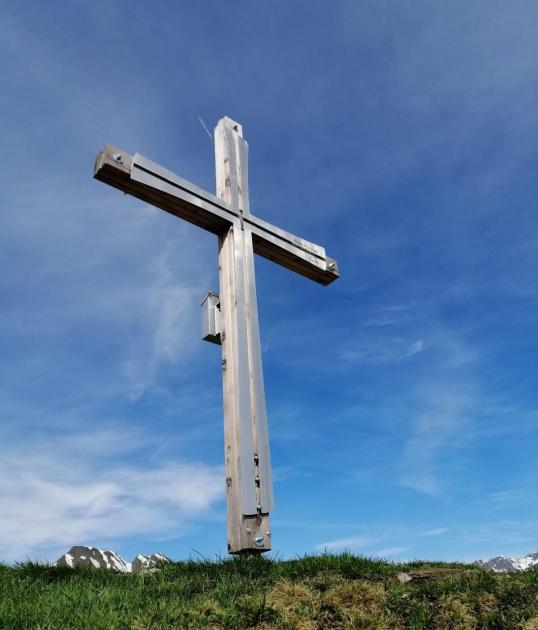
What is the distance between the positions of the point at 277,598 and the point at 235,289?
3.58 metres

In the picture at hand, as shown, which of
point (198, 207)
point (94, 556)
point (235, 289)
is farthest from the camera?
point (94, 556)

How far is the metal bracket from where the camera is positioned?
22.9 ft

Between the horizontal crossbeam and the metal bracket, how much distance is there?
40.2 inches

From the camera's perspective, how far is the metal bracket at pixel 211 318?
6965 mm

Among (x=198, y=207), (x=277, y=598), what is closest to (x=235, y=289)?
(x=198, y=207)

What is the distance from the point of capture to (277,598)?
4410mm

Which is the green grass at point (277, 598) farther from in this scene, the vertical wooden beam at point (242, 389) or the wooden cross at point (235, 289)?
the wooden cross at point (235, 289)

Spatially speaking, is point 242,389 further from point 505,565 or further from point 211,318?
point 505,565

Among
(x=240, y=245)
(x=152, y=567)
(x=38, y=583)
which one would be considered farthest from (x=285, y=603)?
Result: (x=240, y=245)

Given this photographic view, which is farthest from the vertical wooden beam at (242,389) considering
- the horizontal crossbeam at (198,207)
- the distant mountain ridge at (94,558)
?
the distant mountain ridge at (94,558)

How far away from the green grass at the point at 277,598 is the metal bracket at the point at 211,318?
2.62 metres

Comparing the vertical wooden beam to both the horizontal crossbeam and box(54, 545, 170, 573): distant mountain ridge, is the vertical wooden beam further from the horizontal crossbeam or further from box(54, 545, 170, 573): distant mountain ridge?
box(54, 545, 170, 573): distant mountain ridge

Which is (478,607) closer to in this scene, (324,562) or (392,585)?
(392,585)

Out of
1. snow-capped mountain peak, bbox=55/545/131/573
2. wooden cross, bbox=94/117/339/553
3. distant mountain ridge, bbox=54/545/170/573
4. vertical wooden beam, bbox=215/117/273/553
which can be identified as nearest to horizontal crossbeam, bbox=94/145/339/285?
wooden cross, bbox=94/117/339/553
